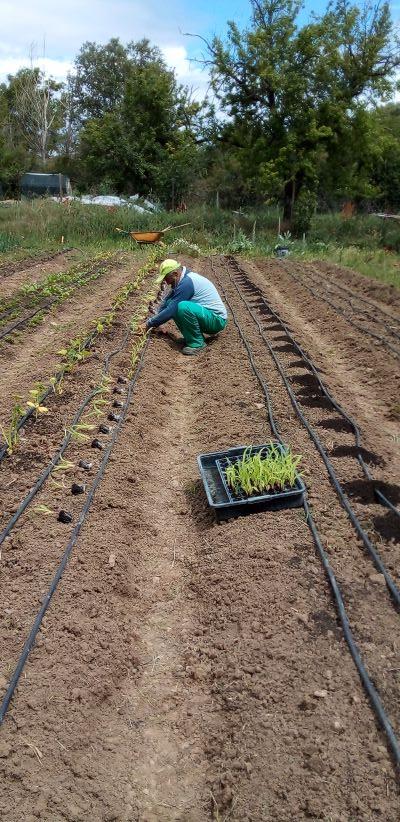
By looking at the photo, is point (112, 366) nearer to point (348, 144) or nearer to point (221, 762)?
point (221, 762)

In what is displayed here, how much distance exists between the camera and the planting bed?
7.00 ft

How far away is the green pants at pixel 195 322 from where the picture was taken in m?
6.58

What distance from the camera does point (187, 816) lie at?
2109mm

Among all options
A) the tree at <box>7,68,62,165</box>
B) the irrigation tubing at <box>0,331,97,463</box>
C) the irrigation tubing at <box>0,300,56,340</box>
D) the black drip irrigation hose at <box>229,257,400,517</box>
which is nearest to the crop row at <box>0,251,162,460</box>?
the irrigation tubing at <box>0,331,97,463</box>

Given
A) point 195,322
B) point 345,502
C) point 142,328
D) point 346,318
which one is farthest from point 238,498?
point 346,318

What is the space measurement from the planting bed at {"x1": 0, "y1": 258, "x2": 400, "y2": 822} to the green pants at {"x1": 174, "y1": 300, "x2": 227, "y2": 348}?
2.01m

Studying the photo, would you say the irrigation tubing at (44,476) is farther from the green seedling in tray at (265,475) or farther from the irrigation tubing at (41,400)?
the green seedling in tray at (265,475)

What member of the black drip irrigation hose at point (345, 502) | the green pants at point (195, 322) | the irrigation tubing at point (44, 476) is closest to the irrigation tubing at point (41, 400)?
the irrigation tubing at point (44, 476)

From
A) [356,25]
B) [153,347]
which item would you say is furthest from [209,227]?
[153,347]

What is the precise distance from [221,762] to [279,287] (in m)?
10.3

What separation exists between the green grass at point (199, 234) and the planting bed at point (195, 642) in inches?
394

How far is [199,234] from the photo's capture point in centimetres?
1995

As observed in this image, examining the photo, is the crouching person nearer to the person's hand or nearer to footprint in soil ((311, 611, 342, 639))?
the person's hand

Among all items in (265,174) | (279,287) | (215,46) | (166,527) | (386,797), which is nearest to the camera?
(386,797)
